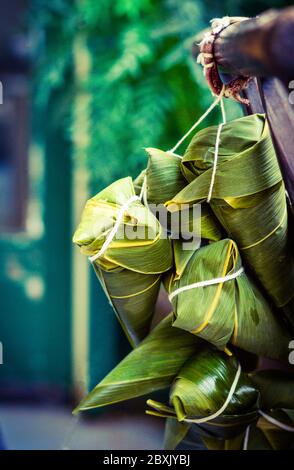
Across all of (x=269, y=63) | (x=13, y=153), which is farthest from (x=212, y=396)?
(x=13, y=153)

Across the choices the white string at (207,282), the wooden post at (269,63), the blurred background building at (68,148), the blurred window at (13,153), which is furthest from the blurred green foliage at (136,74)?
the white string at (207,282)

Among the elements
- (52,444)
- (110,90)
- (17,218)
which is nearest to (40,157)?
(17,218)

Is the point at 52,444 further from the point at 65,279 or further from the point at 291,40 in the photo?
the point at 291,40

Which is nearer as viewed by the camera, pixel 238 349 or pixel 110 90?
pixel 238 349

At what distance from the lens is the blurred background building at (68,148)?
91.6 inches

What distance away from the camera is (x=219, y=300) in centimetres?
74

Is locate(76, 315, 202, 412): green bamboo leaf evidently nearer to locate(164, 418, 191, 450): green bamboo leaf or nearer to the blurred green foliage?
locate(164, 418, 191, 450): green bamboo leaf

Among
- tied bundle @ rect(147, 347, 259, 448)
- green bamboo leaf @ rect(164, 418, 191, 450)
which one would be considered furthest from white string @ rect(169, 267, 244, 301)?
green bamboo leaf @ rect(164, 418, 191, 450)

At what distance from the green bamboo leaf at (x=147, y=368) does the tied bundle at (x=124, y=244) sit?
0.22 ft

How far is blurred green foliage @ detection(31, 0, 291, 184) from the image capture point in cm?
225

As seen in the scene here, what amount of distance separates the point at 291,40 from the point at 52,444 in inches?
99.5

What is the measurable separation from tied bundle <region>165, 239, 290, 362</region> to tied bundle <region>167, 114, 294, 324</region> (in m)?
0.03

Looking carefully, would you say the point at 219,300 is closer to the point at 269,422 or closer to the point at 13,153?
the point at 269,422

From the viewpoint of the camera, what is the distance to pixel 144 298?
804 millimetres
